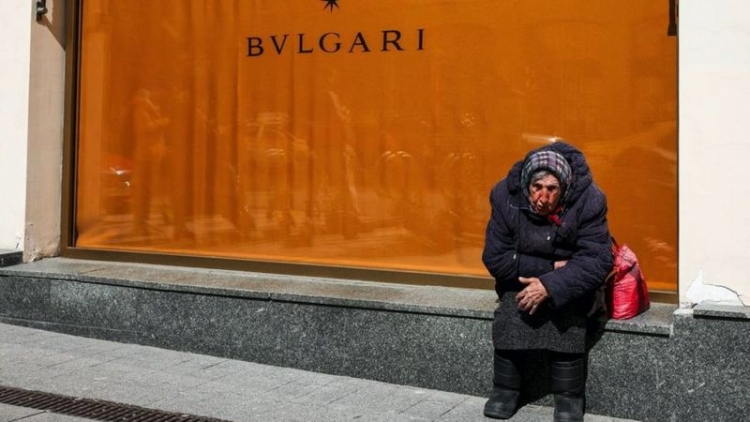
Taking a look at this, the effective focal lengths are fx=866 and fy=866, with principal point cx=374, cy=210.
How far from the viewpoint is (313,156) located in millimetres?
6812

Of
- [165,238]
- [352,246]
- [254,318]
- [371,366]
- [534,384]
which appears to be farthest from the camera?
[165,238]

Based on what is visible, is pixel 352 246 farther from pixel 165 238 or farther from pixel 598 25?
pixel 598 25

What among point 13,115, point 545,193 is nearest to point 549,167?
point 545,193

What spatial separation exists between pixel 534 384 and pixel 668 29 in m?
2.42

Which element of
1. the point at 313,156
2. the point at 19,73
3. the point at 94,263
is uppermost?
the point at 19,73

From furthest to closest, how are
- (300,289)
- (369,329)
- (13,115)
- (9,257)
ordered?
1. (13,115)
2. (9,257)
3. (300,289)
4. (369,329)

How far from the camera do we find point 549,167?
4711 mm

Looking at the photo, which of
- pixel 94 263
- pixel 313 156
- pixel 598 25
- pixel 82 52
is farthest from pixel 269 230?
pixel 598 25

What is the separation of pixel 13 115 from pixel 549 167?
16.5 feet

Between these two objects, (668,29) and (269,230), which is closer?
(668,29)

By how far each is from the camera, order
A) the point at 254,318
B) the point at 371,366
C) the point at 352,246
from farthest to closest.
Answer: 1. the point at 352,246
2. the point at 254,318
3. the point at 371,366

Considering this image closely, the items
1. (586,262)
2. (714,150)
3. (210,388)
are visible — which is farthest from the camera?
(210,388)

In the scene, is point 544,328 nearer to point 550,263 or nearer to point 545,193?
point 550,263

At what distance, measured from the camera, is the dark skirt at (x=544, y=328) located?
4816mm
